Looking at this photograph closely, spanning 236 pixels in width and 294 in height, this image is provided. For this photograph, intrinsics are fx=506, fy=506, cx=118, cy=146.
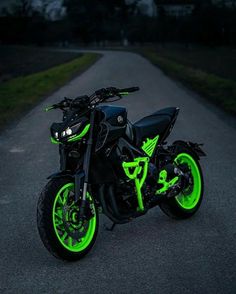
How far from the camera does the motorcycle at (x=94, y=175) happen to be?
13.5ft

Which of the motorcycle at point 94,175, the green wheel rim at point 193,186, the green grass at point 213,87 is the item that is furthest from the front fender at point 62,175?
the green grass at point 213,87

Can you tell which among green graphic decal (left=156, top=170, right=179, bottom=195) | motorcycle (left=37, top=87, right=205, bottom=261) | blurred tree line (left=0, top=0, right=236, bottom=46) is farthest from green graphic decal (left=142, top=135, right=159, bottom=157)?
blurred tree line (left=0, top=0, right=236, bottom=46)

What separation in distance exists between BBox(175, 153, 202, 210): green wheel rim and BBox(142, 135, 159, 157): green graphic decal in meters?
0.47

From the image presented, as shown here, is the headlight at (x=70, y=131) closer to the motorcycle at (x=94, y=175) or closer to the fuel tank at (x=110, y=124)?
the motorcycle at (x=94, y=175)

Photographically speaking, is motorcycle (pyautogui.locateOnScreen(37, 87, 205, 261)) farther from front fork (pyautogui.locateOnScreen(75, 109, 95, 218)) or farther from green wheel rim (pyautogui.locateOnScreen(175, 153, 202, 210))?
green wheel rim (pyautogui.locateOnScreen(175, 153, 202, 210))

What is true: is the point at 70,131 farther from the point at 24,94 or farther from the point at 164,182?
the point at 24,94

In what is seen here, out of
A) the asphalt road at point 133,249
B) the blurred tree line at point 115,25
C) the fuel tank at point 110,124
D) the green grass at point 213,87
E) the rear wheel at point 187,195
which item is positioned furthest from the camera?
the blurred tree line at point 115,25

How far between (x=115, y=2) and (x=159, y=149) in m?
135

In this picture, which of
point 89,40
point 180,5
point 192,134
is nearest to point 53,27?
point 89,40

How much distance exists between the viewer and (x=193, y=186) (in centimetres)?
556

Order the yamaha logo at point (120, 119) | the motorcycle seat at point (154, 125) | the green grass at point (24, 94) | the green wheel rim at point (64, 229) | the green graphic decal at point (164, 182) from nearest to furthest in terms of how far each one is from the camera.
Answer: the green wheel rim at point (64, 229) → the yamaha logo at point (120, 119) → the motorcycle seat at point (154, 125) → the green graphic decal at point (164, 182) → the green grass at point (24, 94)

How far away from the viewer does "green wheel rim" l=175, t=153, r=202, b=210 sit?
17.8ft

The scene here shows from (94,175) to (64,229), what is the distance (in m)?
0.52

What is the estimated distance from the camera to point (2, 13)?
132250 mm
